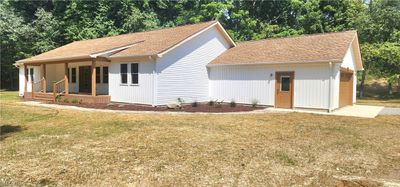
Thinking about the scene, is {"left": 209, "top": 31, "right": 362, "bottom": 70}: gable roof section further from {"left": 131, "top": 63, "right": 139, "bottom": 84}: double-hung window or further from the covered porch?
the covered porch

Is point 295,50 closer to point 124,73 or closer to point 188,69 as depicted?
point 188,69

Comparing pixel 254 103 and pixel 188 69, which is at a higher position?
pixel 188 69

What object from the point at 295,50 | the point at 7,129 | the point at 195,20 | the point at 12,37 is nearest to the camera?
the point at 7,129

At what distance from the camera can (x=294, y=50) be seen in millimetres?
17422

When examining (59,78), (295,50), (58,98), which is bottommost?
(58,98)

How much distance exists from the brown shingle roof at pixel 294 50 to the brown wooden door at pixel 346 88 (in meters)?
1.90

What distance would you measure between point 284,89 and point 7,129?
1268 centimetres

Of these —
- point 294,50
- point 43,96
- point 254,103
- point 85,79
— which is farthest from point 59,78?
point 294,50

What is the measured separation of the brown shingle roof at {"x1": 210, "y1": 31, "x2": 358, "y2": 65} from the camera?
15.6 metres

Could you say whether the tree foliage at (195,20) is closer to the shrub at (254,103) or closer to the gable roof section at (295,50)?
the gable roof section at (295,50)

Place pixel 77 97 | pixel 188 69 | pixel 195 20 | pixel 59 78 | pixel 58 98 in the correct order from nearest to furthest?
pixel 188 69 → pixel 77 97 → pixel 58 98 → pixel 59 78 → pixel 195 20

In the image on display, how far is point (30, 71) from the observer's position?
2423 centimetres

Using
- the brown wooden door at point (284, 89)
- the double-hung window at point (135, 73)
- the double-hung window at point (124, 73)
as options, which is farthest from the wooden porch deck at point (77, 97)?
the brown wooden door at point (284, 89)

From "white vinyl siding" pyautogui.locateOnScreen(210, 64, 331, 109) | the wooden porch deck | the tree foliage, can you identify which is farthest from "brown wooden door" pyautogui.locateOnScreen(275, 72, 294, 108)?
the tree foliage
